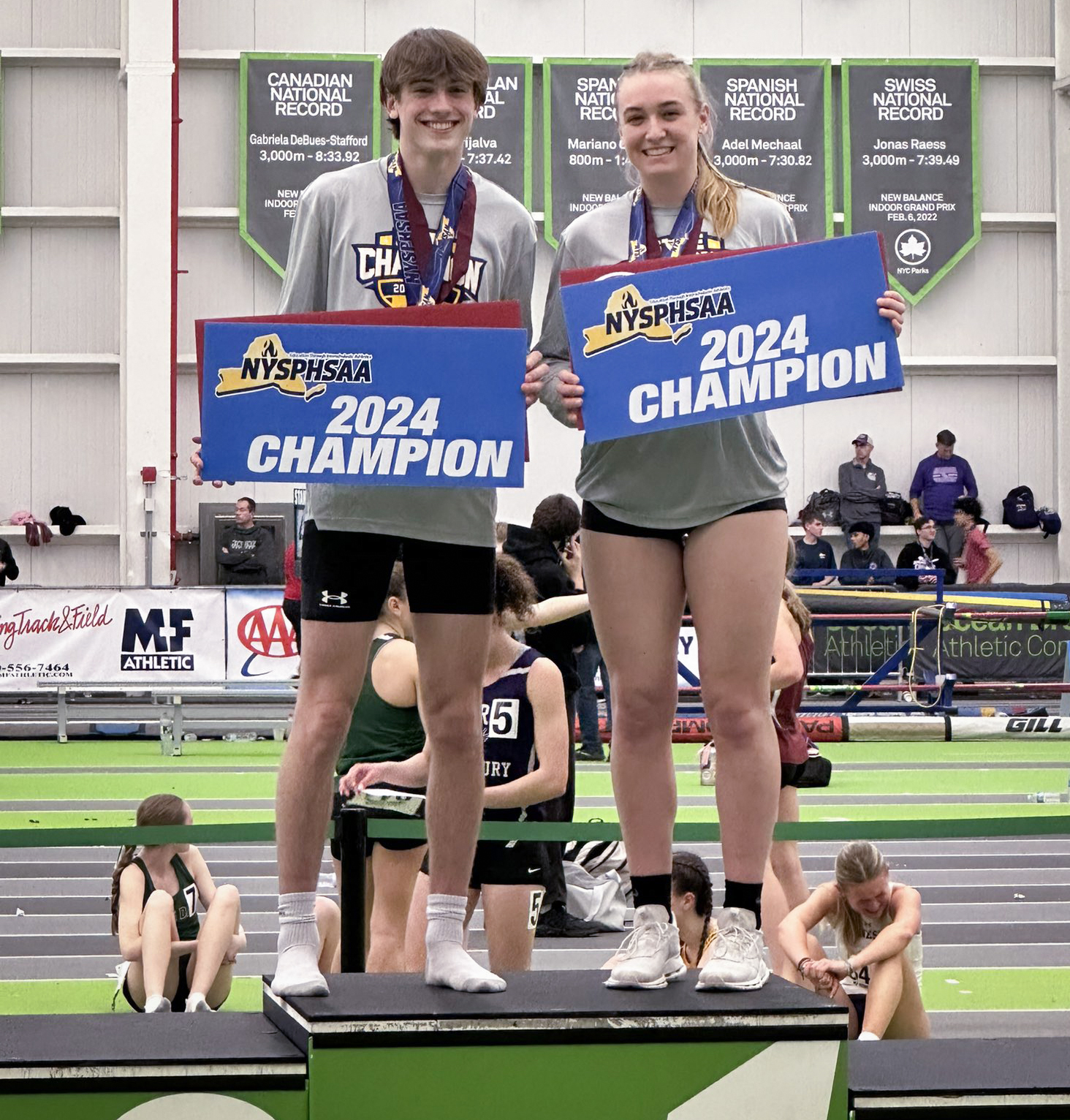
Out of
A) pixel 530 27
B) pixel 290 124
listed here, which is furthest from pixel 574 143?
pixel 290 124

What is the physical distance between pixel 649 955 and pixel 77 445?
16886 millimetres

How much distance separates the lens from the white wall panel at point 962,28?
19.9 meters

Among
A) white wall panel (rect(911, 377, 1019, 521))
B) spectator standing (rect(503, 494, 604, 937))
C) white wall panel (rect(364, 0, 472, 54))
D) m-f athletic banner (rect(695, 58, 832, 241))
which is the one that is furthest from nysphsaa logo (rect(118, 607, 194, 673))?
white wall panel (rect(911, 377, 1019, 521))

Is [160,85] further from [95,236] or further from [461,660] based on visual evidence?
[461,660]

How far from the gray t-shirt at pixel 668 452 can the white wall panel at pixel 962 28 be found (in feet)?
58.5

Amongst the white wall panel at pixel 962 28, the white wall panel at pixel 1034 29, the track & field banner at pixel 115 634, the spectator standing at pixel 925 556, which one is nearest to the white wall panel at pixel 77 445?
the track & field banner at pixel 115 634

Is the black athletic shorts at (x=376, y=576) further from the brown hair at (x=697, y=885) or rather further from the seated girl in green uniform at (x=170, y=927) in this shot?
the seated girl in green uniform at (x=170, y=927)

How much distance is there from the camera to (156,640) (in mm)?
13680

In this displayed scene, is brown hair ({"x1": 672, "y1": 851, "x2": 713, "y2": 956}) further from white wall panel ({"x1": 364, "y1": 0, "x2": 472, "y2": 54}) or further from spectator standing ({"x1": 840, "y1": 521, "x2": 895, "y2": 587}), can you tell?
white wall panel ({"x1": 364, "y1": 0, "x2": 472, "y2": 54})

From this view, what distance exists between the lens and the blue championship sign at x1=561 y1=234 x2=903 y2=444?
3.24 m

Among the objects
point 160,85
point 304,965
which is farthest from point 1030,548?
point 304,965

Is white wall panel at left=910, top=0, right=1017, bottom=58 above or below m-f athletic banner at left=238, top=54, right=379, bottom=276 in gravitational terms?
above

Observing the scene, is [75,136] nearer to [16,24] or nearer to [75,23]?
[75,23]

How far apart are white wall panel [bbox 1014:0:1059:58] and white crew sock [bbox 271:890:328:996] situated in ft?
62.9
